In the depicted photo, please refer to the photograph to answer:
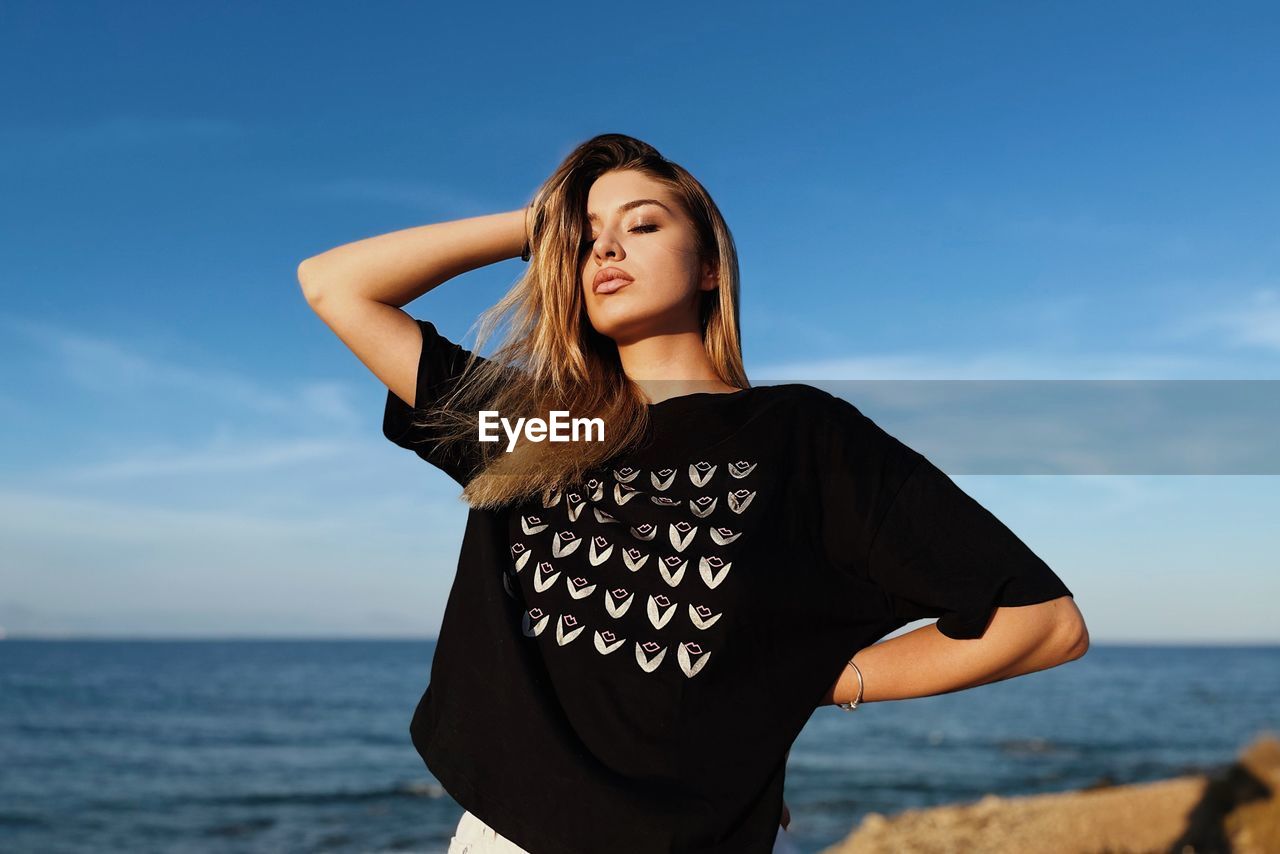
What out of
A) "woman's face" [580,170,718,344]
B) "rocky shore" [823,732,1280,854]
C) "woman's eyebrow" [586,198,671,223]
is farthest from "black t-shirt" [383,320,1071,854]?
"rocky shore" [823,732,1280,854]

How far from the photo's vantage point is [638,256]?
7.86 ft

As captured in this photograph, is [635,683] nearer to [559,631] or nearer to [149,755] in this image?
[559,631]

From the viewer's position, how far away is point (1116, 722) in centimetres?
3484

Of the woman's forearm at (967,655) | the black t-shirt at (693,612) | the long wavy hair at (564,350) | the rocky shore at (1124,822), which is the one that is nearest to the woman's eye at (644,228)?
the long wavy hair at (564,350)

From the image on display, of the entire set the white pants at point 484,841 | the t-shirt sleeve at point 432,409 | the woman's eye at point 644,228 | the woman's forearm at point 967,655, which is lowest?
the white pants at point 484,841

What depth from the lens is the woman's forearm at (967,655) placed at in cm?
193

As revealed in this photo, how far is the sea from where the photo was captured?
1723 cm

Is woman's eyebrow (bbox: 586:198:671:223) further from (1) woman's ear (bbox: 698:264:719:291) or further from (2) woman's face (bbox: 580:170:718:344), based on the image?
(1) woman's ear (bbox: 698:264:719:291)

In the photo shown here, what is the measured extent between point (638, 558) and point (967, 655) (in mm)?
675

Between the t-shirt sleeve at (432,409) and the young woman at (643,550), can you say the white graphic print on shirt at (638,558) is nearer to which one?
the young woman at (643,550)

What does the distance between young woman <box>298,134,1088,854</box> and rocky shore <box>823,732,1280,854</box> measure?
739 centimetres

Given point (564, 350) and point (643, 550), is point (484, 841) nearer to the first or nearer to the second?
point (643, 550)

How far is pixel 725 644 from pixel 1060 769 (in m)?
24.1

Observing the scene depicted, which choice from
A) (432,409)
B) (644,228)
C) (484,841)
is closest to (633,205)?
(644,228)
